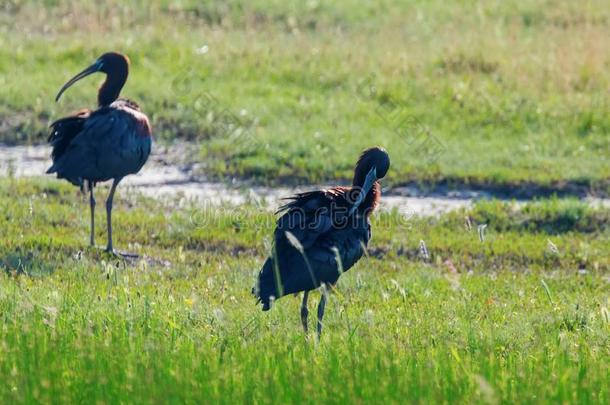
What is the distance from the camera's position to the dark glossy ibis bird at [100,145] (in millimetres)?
10805

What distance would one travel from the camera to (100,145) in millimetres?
10805

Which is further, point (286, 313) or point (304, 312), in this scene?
point (286, 313)

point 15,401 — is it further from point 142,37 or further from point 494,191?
point 142,37

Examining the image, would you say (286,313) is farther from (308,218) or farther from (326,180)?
(326,180)

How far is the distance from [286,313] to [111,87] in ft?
14.2

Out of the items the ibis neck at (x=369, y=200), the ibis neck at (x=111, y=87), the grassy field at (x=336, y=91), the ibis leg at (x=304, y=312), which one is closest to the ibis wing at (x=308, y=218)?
the ibis neck at (x=369, y=200)

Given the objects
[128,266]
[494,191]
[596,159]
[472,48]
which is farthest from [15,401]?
[472,48]

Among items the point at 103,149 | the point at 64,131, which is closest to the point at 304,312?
the point at 103,149

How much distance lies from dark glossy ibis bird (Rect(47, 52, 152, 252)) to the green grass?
23.8 inches

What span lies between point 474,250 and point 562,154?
4.27 metres

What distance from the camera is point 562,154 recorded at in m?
15.3

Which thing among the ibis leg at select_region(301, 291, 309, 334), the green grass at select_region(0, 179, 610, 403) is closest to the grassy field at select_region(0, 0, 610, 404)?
the green grass at select_region(0, 179, 610, 403)

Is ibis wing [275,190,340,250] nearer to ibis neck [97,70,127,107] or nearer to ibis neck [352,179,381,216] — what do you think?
ibis neck [352,179,381,216]

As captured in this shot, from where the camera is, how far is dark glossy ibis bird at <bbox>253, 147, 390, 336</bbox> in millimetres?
7914
